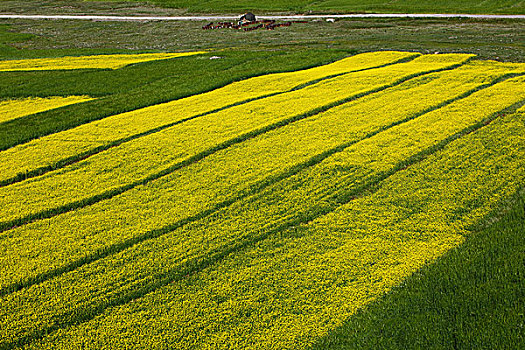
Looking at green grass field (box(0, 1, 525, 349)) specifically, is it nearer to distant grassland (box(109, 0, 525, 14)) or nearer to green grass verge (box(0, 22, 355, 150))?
green grass verge (box(0, 22, 355, 150))

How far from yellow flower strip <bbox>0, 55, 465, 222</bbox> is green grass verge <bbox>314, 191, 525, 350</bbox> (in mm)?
7753

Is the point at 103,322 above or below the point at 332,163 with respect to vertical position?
below

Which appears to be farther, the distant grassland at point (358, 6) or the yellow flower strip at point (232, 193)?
the distant grassland at point (358, 6)

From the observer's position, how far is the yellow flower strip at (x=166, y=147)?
11891 mm

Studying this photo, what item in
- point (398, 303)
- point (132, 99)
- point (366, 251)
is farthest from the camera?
point (132, 99)

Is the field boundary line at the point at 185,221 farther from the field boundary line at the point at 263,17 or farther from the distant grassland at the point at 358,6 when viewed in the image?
the distant grassland at the point at 358,6

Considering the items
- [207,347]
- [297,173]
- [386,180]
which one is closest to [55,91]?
[297,173]

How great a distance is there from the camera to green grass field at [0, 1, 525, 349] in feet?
23.6

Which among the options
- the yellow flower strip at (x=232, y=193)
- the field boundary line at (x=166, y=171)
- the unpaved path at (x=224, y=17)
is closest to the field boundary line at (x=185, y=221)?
the yellow flower strip at (x=232, y=193)

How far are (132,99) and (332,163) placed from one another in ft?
37.4

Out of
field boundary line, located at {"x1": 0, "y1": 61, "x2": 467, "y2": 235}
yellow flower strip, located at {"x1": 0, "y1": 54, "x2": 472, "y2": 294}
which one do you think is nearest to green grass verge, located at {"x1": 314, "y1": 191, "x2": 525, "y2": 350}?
yellow flower strip, located at {"x1": 0, "y1": 54, "x2": 472, "y2": 294}

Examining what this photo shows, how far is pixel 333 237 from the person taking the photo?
9195 millimetres

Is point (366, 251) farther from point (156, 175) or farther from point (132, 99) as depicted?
point (132, 99)

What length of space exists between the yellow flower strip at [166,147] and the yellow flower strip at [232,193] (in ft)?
3.18
